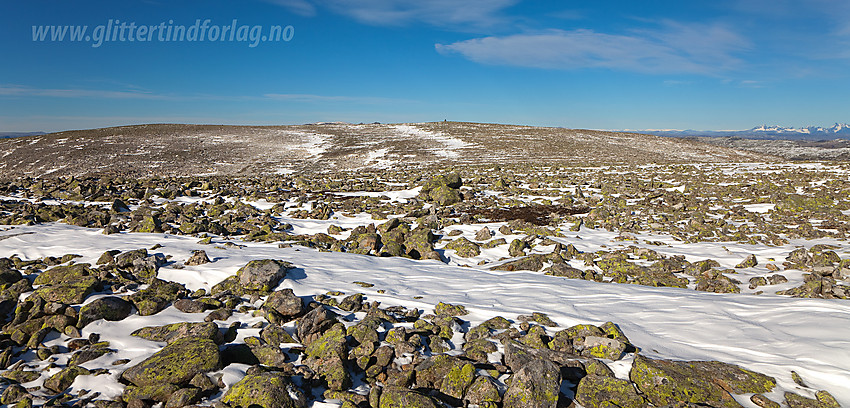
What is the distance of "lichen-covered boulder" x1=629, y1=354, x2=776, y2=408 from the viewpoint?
5258mm

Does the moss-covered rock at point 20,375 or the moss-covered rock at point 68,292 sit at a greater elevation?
the moss-covered rock at point 68,292

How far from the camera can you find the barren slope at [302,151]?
135 feet

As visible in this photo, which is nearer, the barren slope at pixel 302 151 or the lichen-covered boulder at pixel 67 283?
the lichen-covered boulder at pixel 67 283

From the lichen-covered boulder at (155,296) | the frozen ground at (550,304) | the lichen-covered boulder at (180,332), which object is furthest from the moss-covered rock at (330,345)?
the lichen-covered boulder at (155,296)

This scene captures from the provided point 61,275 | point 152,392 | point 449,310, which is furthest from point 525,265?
point 61,275

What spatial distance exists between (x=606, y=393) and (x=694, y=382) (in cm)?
122

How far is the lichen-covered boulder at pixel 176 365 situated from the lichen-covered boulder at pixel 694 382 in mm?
6035

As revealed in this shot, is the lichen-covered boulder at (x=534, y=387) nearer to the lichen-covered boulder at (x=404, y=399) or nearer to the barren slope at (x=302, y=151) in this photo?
the lichen-covered boulder at (x=404, y=399)

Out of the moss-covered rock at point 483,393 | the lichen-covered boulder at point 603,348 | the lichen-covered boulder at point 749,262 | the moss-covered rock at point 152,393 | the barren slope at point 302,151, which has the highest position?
the barren slope at point 302,151

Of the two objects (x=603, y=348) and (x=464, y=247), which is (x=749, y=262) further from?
(x=464, y=247)

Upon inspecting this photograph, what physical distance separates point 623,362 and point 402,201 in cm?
1538

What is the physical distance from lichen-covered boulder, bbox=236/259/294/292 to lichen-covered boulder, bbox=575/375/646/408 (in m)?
6.58

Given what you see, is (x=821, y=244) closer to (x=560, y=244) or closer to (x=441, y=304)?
(x=560, y=244)

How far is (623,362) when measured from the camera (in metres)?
6.09
